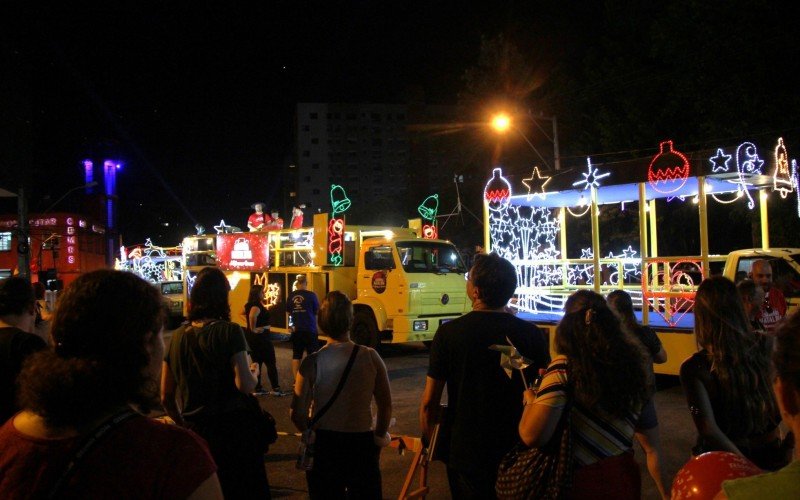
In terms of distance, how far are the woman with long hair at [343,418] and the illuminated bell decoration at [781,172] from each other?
831 centimetres

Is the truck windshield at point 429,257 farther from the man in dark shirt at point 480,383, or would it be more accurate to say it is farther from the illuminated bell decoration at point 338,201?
the man in dark shirt at point 480,383

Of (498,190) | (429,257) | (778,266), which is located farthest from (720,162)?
(429,257)

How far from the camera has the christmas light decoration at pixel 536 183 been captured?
36.4 feet

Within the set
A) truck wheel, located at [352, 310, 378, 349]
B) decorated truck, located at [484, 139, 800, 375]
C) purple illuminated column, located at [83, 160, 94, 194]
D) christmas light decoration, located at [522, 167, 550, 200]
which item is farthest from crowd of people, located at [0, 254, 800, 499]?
purple illuminated column, located at [83, 160, 94, 194]

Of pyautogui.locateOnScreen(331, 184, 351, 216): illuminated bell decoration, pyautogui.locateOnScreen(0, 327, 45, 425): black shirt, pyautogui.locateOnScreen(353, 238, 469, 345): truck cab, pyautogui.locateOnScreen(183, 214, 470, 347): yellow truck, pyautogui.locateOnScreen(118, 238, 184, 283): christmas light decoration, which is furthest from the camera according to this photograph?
pyautogui.locateOnScreen(118, 238, 184, 283): christmas light decoration

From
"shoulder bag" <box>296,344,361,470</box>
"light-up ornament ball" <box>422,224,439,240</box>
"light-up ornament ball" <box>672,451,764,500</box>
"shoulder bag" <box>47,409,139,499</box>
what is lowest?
"shoulder bag" <box>296,344,361,470</box>

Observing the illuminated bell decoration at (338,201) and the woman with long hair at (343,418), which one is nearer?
the woman with long hair at (343,418)

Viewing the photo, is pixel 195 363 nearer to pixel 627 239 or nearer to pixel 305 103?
pixel 627 239

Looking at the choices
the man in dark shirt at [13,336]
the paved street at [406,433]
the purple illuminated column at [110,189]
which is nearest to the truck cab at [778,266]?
the paved street at [406,433]

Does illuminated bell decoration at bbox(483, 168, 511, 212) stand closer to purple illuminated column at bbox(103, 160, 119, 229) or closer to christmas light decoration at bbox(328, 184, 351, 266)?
christmas light decoration at bbox(328, 184, 351, 266)

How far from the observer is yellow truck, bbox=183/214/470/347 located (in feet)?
41.2

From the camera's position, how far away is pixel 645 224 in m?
10.2

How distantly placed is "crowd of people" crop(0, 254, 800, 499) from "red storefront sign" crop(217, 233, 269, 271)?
11390 mm

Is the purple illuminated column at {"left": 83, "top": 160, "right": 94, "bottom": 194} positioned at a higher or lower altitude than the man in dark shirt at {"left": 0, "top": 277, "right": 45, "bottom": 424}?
higher
